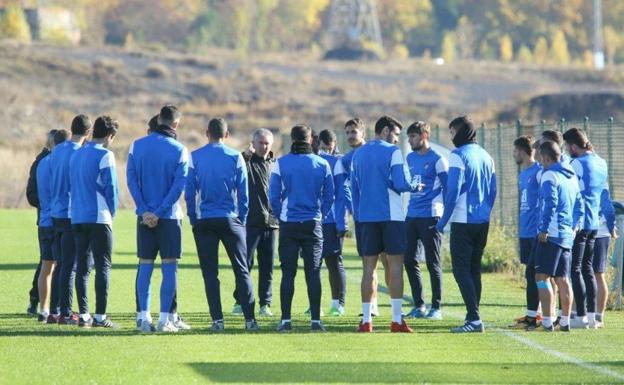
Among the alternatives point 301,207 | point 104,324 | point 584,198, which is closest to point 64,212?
point 104,324

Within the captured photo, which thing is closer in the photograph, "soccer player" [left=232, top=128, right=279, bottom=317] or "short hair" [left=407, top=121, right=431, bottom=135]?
"short hair" [left=407, top=121, right=431, bottom=135]

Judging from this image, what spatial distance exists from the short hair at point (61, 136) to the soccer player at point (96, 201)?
84 centimetres

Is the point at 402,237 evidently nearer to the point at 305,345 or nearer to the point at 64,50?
the point at 305,345

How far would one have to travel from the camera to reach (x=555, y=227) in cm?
1515

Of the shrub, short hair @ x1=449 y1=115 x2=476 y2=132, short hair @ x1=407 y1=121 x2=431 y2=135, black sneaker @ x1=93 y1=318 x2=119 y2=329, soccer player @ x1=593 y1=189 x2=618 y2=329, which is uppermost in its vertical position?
the shrub

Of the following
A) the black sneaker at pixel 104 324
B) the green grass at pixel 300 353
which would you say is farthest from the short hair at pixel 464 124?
the black sneaker at pixel 104 324

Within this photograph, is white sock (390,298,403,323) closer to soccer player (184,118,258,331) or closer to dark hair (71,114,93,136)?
soccer player (184,118,258,331)

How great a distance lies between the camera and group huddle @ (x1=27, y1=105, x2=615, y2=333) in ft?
49.7

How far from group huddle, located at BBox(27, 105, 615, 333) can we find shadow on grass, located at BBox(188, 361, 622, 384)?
2.41m

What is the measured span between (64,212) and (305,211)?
245 centimetres

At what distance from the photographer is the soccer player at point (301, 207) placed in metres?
15.5

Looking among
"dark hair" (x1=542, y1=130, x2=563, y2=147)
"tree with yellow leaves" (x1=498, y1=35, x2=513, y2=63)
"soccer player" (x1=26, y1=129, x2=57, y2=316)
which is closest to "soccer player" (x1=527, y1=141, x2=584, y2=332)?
"dark hair" (x1=542, y1=130, x2=563, y2=147)

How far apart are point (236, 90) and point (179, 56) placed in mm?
10496

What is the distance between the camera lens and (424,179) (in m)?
17.0
